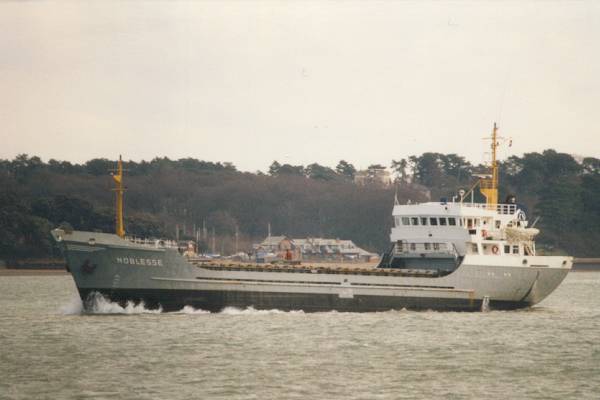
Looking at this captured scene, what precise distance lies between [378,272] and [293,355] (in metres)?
14.2

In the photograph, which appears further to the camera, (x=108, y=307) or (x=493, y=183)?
(x=493, y=183)

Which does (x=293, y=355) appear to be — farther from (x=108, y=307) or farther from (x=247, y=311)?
(x=108, y=307)

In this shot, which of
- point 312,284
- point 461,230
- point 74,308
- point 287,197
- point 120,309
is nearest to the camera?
point 120,309

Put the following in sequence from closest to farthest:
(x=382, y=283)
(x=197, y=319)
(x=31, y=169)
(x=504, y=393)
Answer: (x=504, y=393)
(x=197, y=319)
(x=382, y=283)
(x=31, y=169)

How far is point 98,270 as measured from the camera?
168 feet

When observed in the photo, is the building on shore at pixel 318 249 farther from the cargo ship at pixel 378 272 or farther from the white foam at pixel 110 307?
the white foam at pixel 110 307

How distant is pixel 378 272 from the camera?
5497 centimetres

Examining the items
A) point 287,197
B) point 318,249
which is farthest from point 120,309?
point 287,197

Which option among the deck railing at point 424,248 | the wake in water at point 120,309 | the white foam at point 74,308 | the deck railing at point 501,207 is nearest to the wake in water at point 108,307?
the wake in water at point 120,309

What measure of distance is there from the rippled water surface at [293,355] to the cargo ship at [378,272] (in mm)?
733

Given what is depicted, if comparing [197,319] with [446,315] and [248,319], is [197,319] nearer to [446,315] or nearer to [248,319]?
[248,319]

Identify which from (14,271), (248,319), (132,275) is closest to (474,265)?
(248,319)

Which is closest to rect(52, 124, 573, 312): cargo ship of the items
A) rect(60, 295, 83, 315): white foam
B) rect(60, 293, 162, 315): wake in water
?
rect(60, 293, 162, 315): wake in water

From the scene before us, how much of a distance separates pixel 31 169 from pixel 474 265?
130 m
